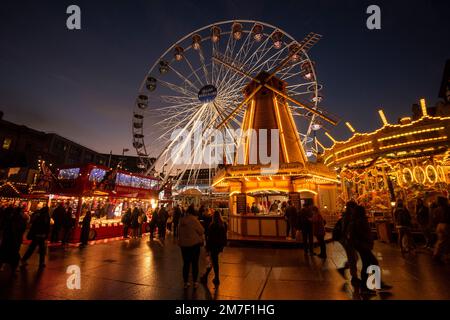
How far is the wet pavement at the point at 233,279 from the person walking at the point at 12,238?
0.35m

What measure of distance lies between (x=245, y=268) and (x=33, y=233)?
6.27 metres

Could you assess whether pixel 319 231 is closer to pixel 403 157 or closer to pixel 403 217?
pixel 403 217

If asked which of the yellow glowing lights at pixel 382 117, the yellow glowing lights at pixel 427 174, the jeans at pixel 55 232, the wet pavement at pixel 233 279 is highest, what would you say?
the yellow glowing lights at pixel 382 117

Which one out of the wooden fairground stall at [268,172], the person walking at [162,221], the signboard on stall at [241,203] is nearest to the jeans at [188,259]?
the wooden fairground stall at [268,172]

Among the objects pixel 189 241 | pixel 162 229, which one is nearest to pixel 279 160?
pixel 162 229

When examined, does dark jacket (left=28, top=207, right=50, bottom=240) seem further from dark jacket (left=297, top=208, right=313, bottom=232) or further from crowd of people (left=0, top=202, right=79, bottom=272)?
dark jacket (left=297, top=208, right=313, bottom=232)

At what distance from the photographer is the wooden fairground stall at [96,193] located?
13.0 meters

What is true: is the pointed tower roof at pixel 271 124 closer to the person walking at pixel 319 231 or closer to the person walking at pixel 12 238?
the person walking at pixel 319 231

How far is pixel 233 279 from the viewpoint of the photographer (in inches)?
204

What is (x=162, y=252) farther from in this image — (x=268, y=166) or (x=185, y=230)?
(x=268, y=166)

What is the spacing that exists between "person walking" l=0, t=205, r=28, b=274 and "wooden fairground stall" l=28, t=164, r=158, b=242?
21.4 ft

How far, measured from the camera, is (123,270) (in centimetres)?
603

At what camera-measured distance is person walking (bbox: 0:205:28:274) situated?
5551mm
